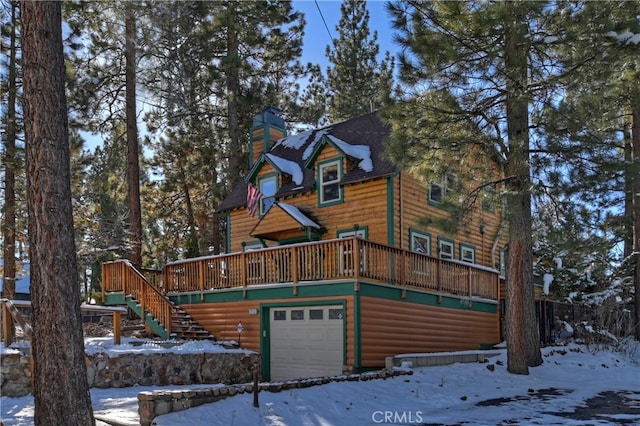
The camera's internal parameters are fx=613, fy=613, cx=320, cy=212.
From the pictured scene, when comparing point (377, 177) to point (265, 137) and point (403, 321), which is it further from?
point (265, 137)

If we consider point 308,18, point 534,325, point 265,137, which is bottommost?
point 534,325

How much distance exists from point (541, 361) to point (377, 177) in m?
6.19

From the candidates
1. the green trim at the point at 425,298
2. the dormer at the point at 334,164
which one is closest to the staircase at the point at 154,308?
the green trim at the point at 425,298

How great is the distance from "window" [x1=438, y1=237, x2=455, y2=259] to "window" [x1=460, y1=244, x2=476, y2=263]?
0.50 m

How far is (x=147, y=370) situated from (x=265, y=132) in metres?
11.4

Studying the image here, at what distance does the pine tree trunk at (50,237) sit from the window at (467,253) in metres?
14.5

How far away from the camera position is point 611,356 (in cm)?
1474

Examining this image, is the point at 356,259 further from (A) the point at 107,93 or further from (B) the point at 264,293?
(A) the point at 107,93

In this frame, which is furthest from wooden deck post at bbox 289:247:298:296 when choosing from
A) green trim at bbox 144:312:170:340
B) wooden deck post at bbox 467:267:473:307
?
wooden deck post at bbox 467:267:473:307

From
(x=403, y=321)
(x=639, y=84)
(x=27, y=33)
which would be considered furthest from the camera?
(x=403, y=321)

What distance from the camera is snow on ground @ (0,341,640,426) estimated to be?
314 inches

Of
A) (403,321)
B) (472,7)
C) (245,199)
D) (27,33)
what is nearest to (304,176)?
(245,199)

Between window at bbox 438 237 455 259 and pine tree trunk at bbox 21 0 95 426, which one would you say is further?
window at bbox 438 237 455 259

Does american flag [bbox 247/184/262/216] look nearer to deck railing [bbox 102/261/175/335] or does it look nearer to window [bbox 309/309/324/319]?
deck railing [bbox 102/261/175/335]
